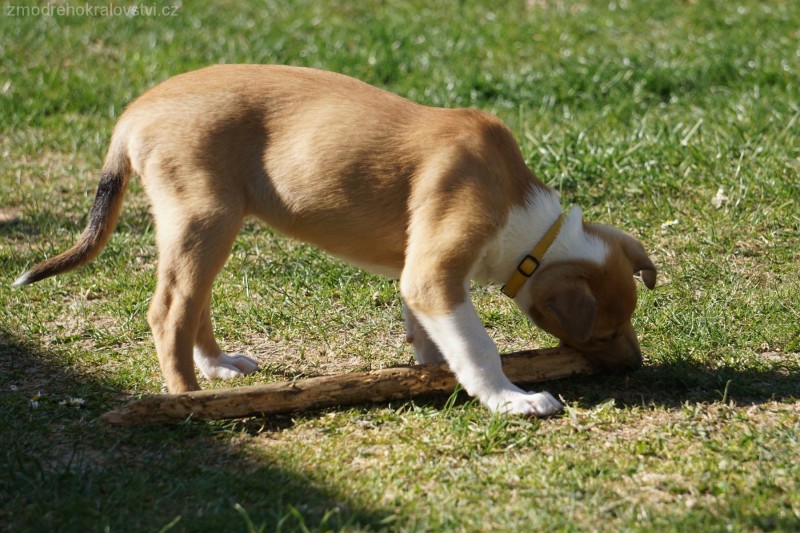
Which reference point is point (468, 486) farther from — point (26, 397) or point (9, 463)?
point (26, 397)

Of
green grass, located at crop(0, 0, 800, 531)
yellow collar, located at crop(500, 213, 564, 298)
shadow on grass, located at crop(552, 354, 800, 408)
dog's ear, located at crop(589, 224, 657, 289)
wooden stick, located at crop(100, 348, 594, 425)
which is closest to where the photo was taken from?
green grass, located at crop(0, 0, 800, 531)

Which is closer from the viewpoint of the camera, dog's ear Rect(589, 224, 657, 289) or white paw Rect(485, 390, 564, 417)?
white paw Rect(485, 390, 564, 417)

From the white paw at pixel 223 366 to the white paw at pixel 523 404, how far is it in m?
1.21

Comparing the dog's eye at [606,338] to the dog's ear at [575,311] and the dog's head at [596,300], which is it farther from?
the dog's ear at [575,311]

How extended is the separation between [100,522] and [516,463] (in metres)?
1.46

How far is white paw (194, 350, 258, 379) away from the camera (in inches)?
188

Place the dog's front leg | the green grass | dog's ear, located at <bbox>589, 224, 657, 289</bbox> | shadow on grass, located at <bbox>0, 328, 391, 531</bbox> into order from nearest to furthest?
→ shadow on grass, located at <bbox>0, 328, 391, 531</bbox> < the green grass < the dog's front leg < dog's ear, located at <bbox>589, 224, 657, 289</bbox>

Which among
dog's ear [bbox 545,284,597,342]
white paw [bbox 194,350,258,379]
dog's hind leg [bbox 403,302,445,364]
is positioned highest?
dog's ear [bbox 545,284,597,342]

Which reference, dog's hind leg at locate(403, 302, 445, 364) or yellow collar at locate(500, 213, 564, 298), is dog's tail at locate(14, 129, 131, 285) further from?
yellow collar at locate(500, 213, 564, 298)

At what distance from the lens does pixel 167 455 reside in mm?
3955

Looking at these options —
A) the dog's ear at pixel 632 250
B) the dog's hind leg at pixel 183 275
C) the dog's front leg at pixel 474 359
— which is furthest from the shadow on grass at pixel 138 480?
the dog's ear at pixel 632 250

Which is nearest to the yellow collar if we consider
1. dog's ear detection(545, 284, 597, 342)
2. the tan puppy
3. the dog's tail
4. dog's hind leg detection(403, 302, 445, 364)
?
the tan puppy

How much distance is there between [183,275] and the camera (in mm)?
4312

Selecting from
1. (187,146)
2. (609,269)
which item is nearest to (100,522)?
(187,146)
